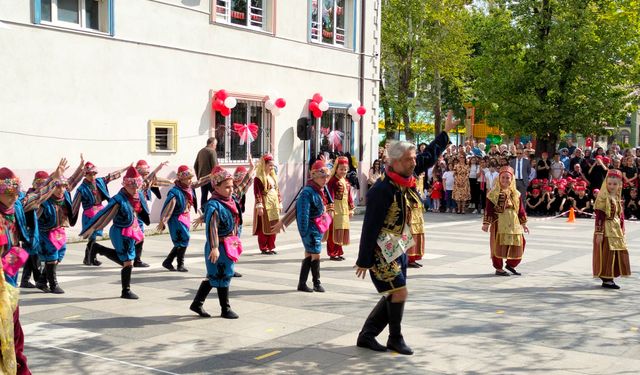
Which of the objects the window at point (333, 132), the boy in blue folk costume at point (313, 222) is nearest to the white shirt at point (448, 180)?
the window at point (333, 132)

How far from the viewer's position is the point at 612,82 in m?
26.1

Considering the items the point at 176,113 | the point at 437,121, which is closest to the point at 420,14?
the point at 437,121

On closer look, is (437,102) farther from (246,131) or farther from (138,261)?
(138,261)

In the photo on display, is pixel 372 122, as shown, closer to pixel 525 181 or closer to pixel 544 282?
pixel 525 181

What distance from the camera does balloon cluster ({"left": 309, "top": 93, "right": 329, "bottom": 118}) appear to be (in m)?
22.5

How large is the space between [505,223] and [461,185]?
11427 mm

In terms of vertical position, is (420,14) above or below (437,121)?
above

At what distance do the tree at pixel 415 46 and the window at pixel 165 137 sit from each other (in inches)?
1029

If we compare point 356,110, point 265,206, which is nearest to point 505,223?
point 265,206

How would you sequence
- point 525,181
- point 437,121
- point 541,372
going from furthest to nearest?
1. point 437,121
2. point 525,181
3. point 541,372

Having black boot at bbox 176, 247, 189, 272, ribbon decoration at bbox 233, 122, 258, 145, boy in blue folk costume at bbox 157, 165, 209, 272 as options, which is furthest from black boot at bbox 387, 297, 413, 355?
ribbon decoration at bbox 233, 122, 258, 145

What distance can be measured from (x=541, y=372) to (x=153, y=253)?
8.86m

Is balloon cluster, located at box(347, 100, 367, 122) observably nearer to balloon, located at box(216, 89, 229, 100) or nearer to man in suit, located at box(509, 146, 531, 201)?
man in suit, located at box(509, 146, 531, 201)

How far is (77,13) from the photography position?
54.1 ft
